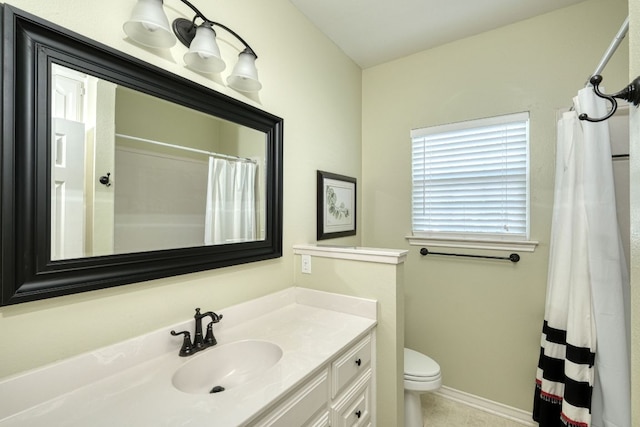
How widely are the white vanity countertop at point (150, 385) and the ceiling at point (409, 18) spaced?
2011mm

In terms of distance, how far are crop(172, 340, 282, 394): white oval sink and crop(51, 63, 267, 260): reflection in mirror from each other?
0.49 m

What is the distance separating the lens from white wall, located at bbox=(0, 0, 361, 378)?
2.92 ft

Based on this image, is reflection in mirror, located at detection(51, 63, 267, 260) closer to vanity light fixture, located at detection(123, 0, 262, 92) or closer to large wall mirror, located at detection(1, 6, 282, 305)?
large wall mirror, located at detection(1, 6, 282, 305)

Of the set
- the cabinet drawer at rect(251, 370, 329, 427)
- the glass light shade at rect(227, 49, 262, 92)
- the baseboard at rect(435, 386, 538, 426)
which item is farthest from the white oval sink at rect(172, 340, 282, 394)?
the baseboard at rect(435, 386, 538, 426)

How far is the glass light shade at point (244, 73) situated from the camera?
4.47ft

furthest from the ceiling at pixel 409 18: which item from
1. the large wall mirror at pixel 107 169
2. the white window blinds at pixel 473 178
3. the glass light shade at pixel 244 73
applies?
the large wall mirror at pixel 107 169

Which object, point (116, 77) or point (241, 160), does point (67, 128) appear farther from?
point (241, 160)

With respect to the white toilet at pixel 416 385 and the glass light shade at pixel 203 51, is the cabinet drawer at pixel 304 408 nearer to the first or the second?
the white toilet at pixel 416 385

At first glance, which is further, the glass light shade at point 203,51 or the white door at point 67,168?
the glass light shade at point 203,51

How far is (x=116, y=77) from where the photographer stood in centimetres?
102

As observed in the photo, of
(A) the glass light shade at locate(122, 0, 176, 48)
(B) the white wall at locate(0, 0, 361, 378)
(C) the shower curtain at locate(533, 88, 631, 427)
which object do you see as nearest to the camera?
(B) the white wall at locate(0, 0, 361, 378)

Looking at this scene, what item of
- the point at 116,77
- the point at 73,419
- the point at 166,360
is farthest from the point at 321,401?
the point at 116,77

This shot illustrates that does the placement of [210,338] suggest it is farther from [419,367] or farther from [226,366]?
[419,367]

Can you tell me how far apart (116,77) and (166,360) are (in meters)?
1.09
